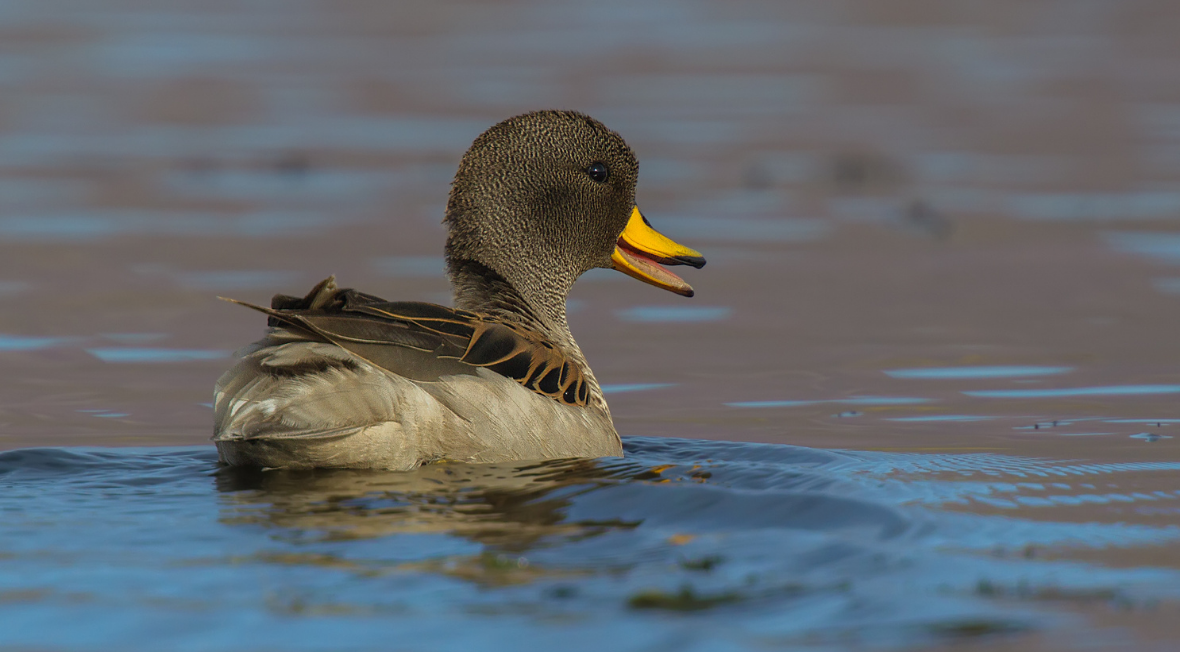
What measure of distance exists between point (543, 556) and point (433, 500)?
868 millimetres

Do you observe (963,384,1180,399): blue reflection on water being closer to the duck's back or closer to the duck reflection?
the duck reflection

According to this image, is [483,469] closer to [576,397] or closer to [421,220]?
[576,397]

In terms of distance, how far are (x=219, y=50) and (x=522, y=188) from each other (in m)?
18.0

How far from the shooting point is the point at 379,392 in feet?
22.0

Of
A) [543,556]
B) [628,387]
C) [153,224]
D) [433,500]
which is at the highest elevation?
[153,224]

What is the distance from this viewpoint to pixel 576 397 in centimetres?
750

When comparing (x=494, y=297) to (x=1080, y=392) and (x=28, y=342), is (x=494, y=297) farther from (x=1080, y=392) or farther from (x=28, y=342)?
(x=28, y=342)

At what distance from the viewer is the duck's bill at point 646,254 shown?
8.67 meters

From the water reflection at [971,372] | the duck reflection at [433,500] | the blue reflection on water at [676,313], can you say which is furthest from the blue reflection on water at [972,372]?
the duck reflection at [433,500]

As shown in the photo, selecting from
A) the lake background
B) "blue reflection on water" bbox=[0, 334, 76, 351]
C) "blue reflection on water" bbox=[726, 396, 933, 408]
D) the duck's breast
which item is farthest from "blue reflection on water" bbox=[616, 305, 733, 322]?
the duck's breast

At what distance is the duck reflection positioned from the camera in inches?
239

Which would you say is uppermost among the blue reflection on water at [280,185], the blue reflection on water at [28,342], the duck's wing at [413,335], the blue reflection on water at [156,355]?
the blue reflection on water at [280,185]

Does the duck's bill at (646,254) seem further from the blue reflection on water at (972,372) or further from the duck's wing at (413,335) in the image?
the blue reflection on water at (972,372)

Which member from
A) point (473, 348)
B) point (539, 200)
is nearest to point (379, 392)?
point (473, 348)
